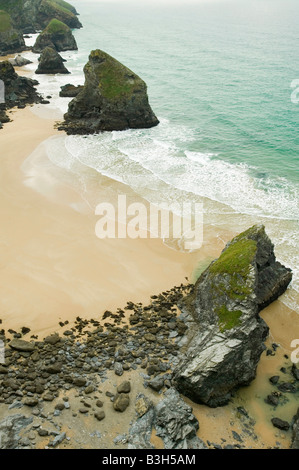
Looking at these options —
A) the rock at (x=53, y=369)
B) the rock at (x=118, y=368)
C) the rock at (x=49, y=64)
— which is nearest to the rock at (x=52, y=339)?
the rock at (x=53, y=369)

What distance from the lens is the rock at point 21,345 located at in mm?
15883

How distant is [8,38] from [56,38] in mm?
10860

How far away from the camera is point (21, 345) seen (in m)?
16.0

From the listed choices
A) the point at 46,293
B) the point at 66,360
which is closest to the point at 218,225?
the point at 46,293

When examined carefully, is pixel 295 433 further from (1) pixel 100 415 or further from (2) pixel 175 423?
(1) pixel 100 415

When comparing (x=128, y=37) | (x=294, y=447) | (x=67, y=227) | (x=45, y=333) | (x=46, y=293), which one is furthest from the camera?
(x=128, y=37)

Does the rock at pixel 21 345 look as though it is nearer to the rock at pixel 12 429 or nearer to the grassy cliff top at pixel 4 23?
the rock at pixel 12 429

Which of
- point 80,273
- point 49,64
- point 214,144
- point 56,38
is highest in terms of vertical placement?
point 56,38

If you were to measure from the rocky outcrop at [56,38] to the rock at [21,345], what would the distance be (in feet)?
287

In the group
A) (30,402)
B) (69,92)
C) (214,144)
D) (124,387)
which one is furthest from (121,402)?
(69,92)

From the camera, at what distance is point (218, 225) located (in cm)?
2584

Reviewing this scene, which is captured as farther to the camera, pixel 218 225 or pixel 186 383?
pixel 218 225
